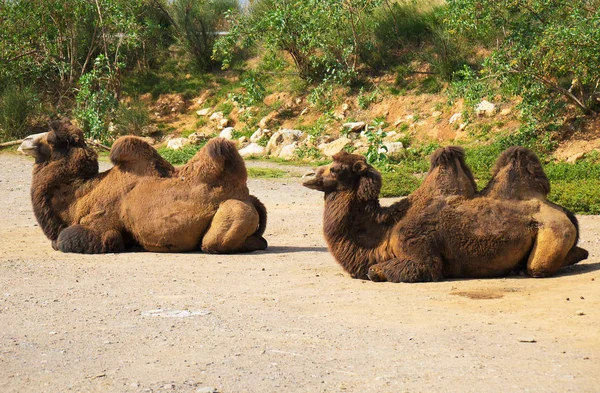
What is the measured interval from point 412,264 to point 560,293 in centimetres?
138

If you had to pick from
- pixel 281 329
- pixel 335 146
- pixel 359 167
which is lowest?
pixel 335 146

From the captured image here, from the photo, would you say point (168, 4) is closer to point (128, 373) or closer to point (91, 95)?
point (91, 95)

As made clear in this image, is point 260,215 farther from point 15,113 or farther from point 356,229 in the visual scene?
point 15,113

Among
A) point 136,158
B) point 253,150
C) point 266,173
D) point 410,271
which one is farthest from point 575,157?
point 410,271

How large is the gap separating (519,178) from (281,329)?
3.10 metres

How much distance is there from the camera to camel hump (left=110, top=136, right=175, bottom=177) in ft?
35.4

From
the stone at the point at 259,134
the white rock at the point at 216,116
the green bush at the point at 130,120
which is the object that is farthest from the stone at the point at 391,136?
the green bush at the point at 130,120

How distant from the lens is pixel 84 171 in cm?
1109

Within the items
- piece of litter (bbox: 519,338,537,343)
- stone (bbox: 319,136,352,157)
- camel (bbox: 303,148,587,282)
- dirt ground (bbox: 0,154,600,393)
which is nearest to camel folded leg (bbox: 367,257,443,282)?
camel (bbox: 303,148,587,282)

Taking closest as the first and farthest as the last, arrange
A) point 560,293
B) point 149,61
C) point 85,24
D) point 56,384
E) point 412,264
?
1. point 56,384
2. point 560,293
3. point 412,264
4. point 85,24
5. point 149,61

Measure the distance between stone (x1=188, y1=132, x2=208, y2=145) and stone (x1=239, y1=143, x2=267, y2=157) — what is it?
70.4 inches

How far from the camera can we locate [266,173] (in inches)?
784

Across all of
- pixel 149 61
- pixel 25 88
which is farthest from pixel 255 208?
pixel 149 61

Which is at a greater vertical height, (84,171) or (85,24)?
(85,24)
